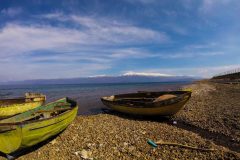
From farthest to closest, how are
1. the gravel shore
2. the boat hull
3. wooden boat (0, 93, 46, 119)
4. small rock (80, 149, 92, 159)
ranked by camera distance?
wooden boat (0, 93, 46, 119), the boat hull, small rock (80, 149, 92, 159), the gravel shore

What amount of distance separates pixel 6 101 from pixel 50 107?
10.9m

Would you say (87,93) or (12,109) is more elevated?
(12,109)

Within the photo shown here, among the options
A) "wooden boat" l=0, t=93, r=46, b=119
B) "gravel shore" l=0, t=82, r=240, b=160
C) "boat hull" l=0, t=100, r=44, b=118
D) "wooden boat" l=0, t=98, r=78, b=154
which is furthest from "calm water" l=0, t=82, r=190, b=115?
"wooden boat" l=0, t=98, r=78, b=154

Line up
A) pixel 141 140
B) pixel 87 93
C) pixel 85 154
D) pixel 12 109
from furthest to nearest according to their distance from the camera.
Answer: pixel 87 93 < pixel 12 109 < pixel 141 140 < pixel 85 154

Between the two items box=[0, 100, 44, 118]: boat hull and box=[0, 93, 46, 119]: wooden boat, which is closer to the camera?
box=[0, 100, 44, 118]: boat hull

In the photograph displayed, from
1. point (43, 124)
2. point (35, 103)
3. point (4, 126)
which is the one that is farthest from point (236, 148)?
point (35, 103)

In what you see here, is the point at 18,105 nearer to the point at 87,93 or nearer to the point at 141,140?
the point at 141,140

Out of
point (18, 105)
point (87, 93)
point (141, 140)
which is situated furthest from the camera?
point (87, 93)

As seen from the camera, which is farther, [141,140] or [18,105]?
[18,105]

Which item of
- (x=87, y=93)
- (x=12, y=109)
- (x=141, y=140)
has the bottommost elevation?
(x=87, y=93)

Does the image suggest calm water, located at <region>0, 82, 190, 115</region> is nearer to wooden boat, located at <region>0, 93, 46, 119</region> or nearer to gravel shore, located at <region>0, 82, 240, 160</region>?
wooden boat, located at <region>0, 93, 46, 119</region>

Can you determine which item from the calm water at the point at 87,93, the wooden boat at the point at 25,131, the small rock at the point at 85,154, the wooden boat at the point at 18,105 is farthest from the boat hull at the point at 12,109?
the small rock at the point at 85,154

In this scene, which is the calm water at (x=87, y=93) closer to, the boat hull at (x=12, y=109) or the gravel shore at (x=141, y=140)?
the boat hull at (x=12, y=109)

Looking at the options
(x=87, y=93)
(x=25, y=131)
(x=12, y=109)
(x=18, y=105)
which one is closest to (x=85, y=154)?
(x=25, y=131)
